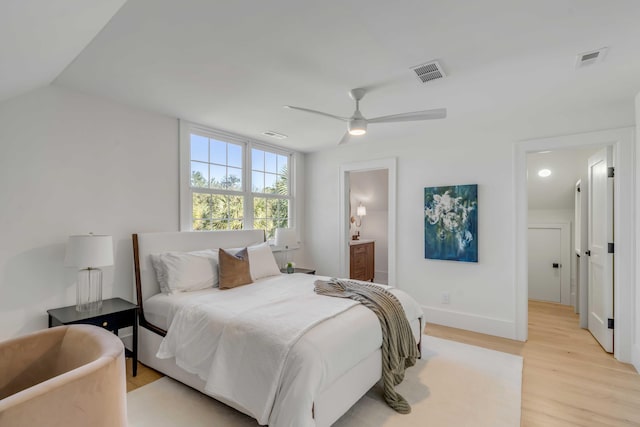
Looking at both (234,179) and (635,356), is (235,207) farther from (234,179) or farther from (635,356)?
(635,356)

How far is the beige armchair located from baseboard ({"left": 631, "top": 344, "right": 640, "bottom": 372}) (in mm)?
3922

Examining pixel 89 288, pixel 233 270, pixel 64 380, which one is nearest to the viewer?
pixel 64 380

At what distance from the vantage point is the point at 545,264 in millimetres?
4988

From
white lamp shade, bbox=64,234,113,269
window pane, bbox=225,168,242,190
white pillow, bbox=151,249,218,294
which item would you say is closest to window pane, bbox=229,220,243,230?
window pane, bbox=225,168,242,190

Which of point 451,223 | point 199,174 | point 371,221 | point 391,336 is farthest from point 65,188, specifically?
point 371,221

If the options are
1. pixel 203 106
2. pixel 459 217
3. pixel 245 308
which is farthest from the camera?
pixel 459 217

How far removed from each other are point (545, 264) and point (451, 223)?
7.48 ft

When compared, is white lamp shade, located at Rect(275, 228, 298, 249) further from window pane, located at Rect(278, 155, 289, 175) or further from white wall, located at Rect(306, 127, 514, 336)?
white wall, located at Rect(306, 127, 514, 336)

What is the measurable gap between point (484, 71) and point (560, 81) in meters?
0.72

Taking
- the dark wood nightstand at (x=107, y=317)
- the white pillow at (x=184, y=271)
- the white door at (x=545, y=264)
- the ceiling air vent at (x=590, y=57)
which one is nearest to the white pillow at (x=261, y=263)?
the white pillow at (x=184, y=271)

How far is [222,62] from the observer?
90.9 inches

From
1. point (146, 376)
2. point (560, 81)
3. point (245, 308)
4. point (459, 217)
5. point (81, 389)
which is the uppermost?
point (560, 81)

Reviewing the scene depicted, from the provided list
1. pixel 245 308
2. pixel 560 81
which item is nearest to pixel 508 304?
pixel 560 81

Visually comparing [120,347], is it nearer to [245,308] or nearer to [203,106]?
[245,308]
